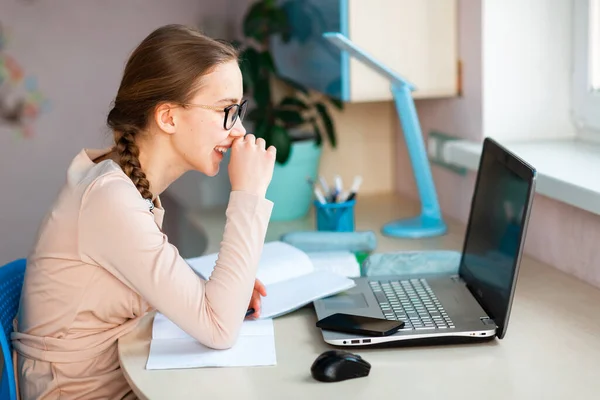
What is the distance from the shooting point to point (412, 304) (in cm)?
138

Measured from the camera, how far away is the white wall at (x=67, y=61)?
2932mm

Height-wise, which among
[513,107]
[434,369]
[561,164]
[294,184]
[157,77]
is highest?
[157,77]

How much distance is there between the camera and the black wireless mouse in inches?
43.6

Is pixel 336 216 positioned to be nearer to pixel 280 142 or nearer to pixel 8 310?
pixel 280 142

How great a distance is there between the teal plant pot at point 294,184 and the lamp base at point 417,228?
0.32 metres

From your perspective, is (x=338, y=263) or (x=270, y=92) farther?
(x=270, y=92)

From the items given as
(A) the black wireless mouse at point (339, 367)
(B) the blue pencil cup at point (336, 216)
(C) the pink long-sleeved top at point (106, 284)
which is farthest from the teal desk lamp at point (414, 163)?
(A) the black wireless mouse at point (339, 367)

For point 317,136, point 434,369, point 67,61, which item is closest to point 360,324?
point 434,369

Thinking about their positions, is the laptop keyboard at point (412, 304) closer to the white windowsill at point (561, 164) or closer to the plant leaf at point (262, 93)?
the white windowsill at point (561, 164)

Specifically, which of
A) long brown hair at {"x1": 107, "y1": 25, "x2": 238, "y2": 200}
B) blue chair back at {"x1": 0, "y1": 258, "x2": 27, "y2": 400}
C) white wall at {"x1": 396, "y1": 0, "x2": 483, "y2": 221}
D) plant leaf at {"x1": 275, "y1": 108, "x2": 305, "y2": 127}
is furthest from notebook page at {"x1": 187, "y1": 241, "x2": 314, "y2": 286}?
plant leaf at {"x1": 275, "y1": 108, "x2": 305, "y2": 127}

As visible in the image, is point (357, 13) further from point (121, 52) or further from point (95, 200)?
point (121, 52)

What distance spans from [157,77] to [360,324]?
0.54 metres

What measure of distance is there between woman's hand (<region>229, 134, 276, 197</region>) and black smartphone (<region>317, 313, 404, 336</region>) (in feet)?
0.80

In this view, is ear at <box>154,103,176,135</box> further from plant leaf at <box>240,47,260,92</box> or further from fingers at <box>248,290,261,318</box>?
plant leaf at <box>240,47,260,92</box>
